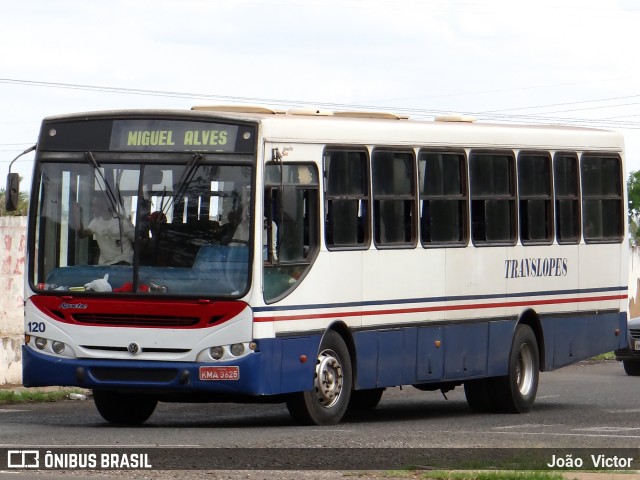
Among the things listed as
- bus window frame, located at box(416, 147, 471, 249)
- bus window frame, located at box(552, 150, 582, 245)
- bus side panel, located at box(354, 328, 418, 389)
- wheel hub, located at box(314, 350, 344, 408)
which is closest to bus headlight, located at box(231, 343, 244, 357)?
wheel hub, located at box(314, 350, 344, 408)

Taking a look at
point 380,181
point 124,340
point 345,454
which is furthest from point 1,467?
point 380,181

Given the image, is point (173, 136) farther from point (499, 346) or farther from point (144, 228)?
point (499, 346)

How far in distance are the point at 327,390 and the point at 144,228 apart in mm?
2451

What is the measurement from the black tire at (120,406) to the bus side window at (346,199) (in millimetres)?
2525

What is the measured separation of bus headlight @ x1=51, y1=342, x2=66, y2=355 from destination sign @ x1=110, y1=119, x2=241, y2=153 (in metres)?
1.96

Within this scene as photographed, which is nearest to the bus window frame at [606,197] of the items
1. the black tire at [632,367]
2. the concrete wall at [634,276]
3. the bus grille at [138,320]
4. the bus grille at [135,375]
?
the black tire at [632,367]

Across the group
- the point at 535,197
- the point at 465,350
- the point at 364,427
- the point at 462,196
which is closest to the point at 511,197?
the point at 535,197

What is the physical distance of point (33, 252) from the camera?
54.2 ft

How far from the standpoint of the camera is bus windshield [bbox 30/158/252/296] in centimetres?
1583

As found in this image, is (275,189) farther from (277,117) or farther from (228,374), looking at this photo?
(228,374)

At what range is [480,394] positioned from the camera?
20.1 metres

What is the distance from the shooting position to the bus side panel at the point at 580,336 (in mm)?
20688

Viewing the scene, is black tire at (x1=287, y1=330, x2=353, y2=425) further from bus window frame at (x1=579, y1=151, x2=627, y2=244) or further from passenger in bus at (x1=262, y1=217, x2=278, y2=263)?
bus window frame at (x1=579, y1=151, x2=627, y2=244)

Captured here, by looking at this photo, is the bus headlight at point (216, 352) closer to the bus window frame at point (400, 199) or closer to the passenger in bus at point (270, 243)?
the passenger in bus at point (270, 243)
